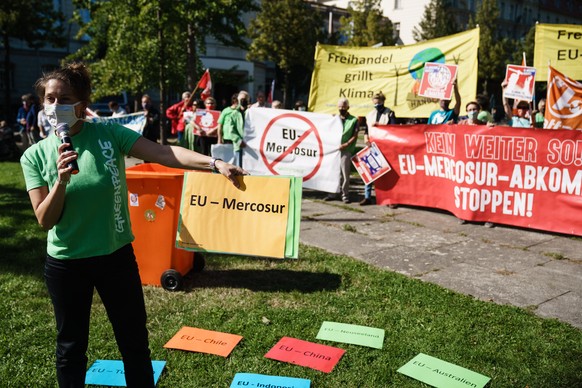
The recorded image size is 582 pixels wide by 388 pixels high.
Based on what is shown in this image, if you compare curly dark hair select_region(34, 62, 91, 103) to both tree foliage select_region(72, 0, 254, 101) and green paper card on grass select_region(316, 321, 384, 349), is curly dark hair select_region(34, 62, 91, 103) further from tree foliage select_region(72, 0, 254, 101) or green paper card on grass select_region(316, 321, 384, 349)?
tree foliage select_region(72, 0, 254, 101)

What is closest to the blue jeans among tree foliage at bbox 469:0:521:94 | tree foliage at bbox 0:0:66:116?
tree foliage at bbox 0:0:66:116

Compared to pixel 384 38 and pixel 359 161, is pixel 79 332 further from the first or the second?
pixel 384 38

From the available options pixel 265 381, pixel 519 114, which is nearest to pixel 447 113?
pixel 519 114

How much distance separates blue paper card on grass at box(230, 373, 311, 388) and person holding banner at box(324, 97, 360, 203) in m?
6.88

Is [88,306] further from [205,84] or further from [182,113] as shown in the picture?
[182,113]

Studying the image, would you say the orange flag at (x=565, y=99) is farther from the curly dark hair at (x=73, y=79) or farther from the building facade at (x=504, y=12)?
the building facade at (x=504, y=12)

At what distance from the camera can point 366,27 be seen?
4244cm

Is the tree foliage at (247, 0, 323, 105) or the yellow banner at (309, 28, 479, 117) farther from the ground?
the tree foliage at (247, 0, 323, 105)

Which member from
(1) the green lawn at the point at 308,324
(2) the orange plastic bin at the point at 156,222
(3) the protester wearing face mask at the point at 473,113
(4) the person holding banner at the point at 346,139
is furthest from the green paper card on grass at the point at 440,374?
(4) the person holding banner at the point at 346,139

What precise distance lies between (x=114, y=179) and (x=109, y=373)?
162cm

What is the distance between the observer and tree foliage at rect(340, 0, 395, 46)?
40.7 metres

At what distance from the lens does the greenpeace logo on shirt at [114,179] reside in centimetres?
282

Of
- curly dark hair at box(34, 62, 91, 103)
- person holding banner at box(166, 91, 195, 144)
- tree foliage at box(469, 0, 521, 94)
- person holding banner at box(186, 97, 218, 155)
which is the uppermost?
tree foliage at box(469, 0, 521, 94)

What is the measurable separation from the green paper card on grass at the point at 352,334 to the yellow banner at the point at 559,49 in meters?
7.42
